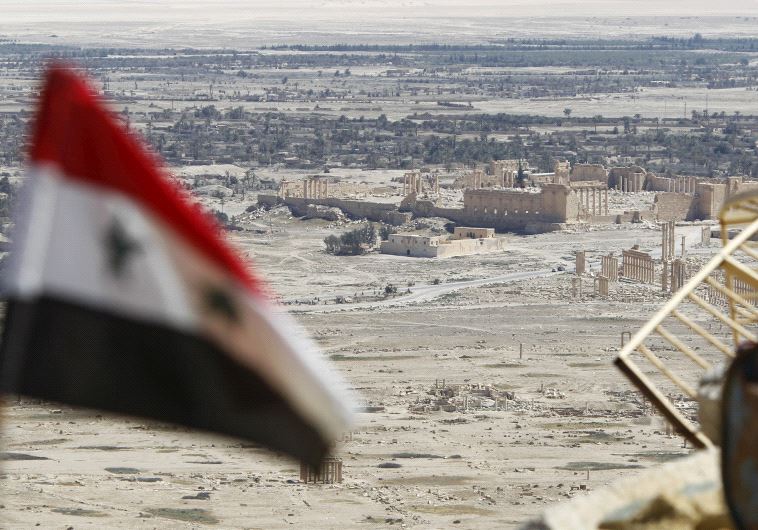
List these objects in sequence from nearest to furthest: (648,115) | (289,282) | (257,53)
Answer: (289,282)
(648,115)
(257,53)

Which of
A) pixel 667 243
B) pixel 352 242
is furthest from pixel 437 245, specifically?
pixel 667 243

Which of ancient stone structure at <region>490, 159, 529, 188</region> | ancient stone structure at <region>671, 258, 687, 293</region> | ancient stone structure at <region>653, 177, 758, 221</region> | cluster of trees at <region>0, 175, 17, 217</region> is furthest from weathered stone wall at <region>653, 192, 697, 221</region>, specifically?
cluster of trees at <region>0, 175, 17, 217</region>

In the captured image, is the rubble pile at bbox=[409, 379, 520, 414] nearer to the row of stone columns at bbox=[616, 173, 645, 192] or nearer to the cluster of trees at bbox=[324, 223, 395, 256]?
the cluster of trees at bbox=[324, 223, 395, 256]

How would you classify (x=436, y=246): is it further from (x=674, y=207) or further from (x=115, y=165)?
Answer: (x=115, y=165)

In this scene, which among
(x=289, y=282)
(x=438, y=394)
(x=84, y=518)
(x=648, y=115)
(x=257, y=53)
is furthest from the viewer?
(x=257, y=53)

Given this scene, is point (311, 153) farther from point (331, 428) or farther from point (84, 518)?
point (331, 428)

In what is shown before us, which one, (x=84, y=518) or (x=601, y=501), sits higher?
(x=601, y=501)

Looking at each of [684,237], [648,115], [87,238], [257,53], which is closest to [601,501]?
[87,238]
